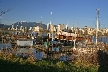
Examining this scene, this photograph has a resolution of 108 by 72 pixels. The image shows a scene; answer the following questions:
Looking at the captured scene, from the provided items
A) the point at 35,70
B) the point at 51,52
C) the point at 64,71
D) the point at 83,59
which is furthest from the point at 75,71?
the point at 51,52

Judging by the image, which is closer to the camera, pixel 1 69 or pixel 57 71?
pixel 1 69

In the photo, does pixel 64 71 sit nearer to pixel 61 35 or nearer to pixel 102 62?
pixel 102 62

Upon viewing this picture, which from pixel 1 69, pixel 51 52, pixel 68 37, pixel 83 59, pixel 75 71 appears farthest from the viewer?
pixel 68 37

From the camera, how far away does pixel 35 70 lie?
44.3 ft

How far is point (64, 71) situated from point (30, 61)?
3.58m

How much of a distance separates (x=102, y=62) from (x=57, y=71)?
27.2 ft

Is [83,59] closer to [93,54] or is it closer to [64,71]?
[93,54]

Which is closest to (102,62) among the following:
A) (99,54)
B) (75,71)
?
(99,54)

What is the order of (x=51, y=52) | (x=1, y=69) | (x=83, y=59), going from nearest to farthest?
1. (x=1, y=69)
2. (x=83, y=59)
3. (x=51, y=52)

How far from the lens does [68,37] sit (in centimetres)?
7069

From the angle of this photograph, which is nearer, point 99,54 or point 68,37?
point 99,54

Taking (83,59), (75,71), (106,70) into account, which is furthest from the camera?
(83,59)

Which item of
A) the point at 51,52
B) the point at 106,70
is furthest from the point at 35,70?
the point at 51,52

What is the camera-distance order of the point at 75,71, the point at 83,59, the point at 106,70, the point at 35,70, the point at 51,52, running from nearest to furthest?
the point at 35,70
the point at 75,71
the point at 106,70
the point at 83,59
the point at 51,52
